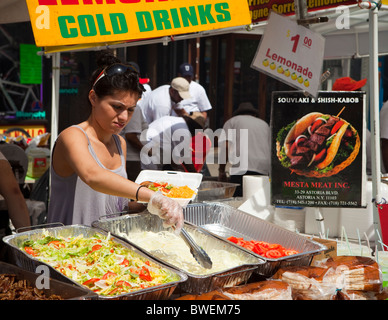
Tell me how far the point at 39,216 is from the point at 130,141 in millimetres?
1461

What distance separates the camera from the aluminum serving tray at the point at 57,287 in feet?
5.42

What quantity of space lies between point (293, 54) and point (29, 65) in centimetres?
726

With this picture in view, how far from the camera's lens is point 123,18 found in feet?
9.95

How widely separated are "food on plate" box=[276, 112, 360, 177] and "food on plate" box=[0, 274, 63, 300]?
2252 millimetres

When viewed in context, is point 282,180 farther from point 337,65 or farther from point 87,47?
point 337,65

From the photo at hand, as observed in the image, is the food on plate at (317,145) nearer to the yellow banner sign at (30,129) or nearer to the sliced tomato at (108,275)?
the sliced tomato at (108,275)

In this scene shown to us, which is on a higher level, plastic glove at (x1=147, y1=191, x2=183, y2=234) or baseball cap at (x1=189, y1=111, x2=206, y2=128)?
baseball cap at (x1=189, y1=111, x2=206, y2=128)

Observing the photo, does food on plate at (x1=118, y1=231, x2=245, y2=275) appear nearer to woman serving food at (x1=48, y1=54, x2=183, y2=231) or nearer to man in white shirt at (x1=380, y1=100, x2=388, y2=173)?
woman serving food at (x1=48, y1=54, x2=183, y2=231)

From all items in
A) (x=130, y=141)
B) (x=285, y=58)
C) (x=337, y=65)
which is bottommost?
(x=130, y=141)

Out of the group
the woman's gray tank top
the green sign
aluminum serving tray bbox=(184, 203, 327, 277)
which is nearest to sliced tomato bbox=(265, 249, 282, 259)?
aluminum serving tray bbox=(184, 203, 327, 277)

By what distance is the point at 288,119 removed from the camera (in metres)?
3.60

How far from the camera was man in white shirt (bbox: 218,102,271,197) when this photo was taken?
542 cm
